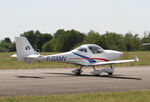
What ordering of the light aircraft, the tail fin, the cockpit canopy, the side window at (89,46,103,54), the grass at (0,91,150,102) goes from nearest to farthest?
1. the grass at (0,91,150,102)
2. the tail fin
3. the light aircraft
4. the cockpit canopy
5. the side window at (89,46,103,54)

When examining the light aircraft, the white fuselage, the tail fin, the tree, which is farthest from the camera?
the tree

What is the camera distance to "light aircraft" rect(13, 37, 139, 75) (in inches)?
942

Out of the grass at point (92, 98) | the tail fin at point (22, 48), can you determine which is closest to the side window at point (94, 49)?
the tail fin at point (22, 48)

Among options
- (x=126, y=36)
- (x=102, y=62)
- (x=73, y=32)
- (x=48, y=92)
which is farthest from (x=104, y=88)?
(x=126, y=36)

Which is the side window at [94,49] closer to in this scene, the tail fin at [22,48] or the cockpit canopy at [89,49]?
the cockpit canopy at [89,49]

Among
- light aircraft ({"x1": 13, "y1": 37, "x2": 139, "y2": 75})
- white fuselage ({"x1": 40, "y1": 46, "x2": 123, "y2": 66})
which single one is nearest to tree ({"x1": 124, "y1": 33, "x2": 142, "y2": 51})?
light aircraft ({"x1": 13, "y1": 37, "x2": 139, "y2": 75})

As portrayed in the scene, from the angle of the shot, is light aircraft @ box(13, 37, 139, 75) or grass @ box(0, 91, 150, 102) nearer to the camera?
grass @ box(0, 91, 150, 102)

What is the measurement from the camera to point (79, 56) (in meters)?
25.0

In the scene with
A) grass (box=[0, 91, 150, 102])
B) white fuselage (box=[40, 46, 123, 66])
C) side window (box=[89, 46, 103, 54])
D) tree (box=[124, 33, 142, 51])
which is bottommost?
grass (box=[0, 91, 150, 102])

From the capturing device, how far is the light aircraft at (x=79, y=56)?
78.5 feet

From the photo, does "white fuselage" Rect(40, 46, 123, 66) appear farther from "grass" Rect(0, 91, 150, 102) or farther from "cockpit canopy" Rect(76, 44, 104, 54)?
"grass" Rect(0, 91, 150, 102)

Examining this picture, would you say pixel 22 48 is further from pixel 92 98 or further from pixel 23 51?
pixel 92 98

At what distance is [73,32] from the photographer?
511ft

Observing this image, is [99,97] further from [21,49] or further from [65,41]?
[65,41]
